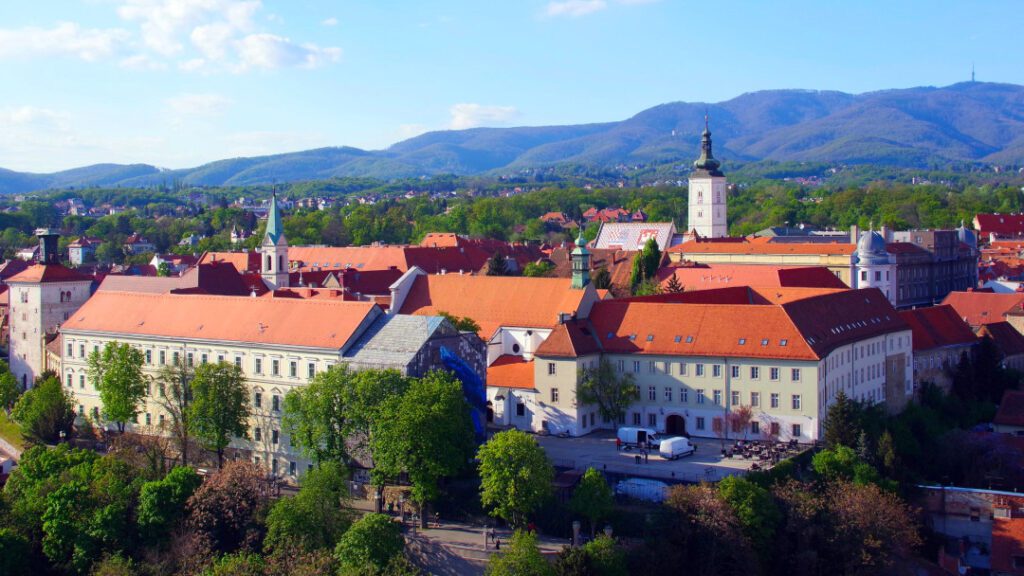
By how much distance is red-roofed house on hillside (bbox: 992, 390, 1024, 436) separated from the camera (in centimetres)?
6128

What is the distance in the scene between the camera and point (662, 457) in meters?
51.3

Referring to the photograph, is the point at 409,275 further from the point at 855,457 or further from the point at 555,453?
the point at 855,457

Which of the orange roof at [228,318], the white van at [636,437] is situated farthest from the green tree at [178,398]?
the white van at [636,437]

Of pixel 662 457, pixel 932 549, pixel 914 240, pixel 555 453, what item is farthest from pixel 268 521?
pixel 914 240

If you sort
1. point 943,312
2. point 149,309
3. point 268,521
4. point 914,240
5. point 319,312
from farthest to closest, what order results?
point 914,240 → point 943,312 → point 149,309 → point 319,312 → point 268,521

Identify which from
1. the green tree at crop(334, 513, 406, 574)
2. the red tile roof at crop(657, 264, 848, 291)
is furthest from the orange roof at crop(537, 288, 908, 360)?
the green tree at crop(334, 513, 406, 574)

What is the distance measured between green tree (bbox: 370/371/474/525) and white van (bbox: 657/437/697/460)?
29.1 ft

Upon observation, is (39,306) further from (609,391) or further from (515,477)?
(515,477)

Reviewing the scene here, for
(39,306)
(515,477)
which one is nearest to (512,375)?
(515,477)

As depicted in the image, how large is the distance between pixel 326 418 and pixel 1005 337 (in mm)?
44968

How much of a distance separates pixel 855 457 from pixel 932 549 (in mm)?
4903

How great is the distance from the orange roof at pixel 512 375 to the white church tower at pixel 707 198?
71664 millimetres

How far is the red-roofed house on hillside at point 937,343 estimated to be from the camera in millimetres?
67562

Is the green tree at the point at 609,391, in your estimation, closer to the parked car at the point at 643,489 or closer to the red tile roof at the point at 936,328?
the parked car at the point at 643,489
